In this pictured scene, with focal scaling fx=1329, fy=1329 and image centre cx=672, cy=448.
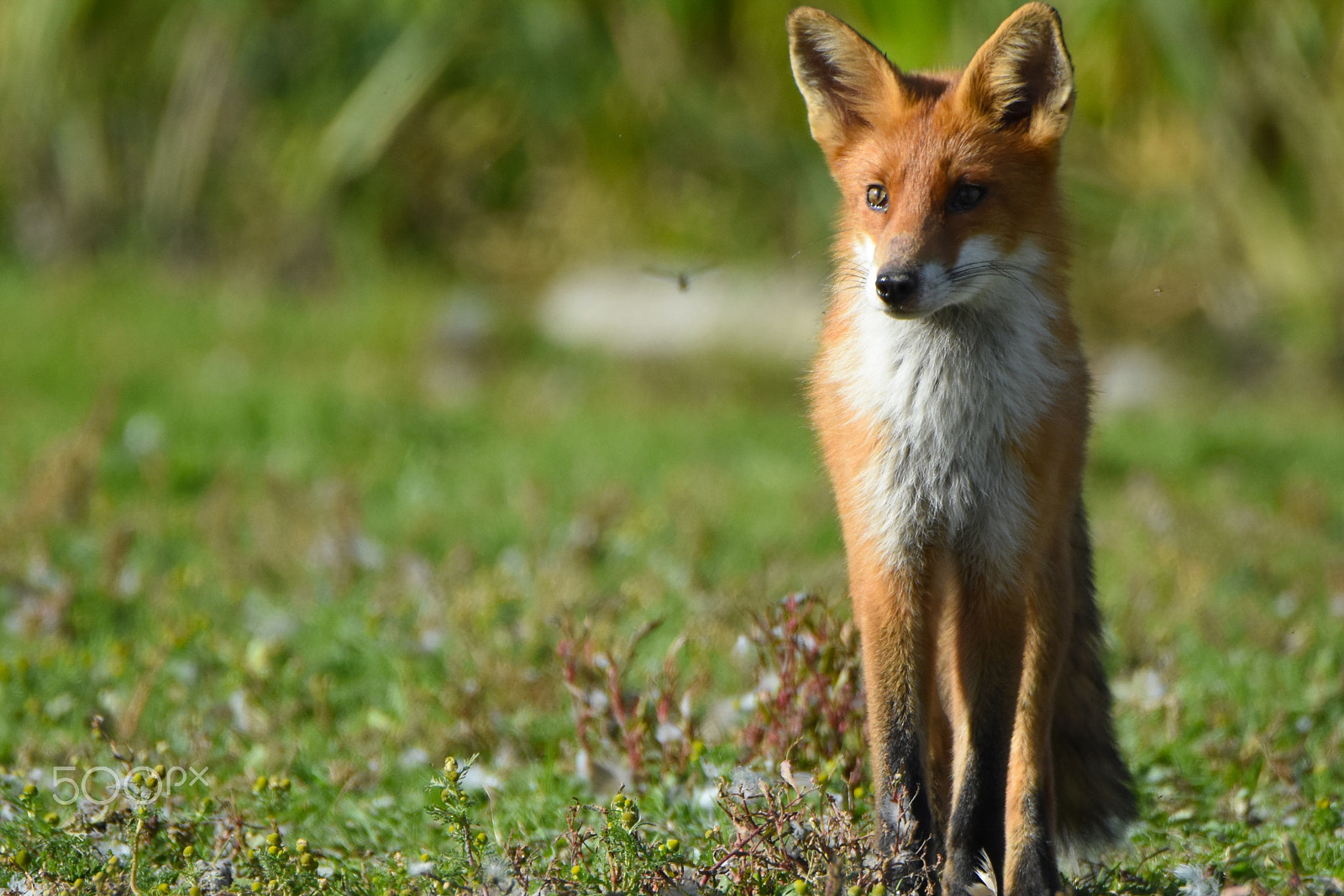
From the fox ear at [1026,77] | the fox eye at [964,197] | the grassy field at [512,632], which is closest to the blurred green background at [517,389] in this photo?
the grassy field at [512,632]

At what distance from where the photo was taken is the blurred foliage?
30.2 feet

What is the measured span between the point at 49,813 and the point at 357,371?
5.87 m

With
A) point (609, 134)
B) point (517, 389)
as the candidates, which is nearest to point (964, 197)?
point (517, 389)

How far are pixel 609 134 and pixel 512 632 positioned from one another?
6.20 m

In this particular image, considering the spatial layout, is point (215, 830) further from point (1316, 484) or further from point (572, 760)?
point (1316, 484)

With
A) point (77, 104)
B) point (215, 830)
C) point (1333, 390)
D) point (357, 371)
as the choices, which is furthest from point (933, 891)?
point (77, 104)

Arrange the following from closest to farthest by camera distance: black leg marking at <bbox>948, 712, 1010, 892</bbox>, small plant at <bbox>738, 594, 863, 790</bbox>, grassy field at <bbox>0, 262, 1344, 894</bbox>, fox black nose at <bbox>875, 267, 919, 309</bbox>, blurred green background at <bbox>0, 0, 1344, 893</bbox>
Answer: fox black nose at <bbox>875, 267, 919, 309</bbox> < black leg marking at <bbox>948, 712, 1010, 892</bbox> < grassy field at <bbox>0, 262, 1344, 894</bbox> < small plant at <bbox>738, 594, 863, 790</bbox> < blurred green background at <bbox>0, 0, 1344, 893</bbox>

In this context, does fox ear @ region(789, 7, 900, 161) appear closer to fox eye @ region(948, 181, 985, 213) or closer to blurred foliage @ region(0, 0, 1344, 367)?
fox eye @ region(948, 181, 985, 213)

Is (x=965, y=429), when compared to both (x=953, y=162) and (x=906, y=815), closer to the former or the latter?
(x=953, y=162)

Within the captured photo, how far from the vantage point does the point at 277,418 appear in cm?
743

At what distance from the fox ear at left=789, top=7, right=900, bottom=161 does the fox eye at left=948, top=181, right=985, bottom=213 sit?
10.1 inches

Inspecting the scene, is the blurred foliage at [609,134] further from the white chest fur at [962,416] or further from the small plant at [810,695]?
the white chest fur at [962,416]

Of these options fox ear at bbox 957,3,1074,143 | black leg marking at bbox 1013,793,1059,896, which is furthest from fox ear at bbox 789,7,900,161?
black leg marking at bbox 1013,793,1059,896

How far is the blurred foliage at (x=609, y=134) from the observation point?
9.21m
